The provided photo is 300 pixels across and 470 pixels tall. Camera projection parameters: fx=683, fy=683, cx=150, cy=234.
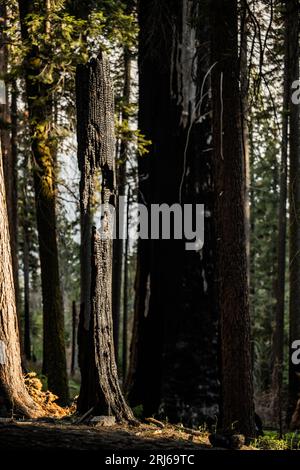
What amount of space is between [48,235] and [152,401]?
3887 millimetres

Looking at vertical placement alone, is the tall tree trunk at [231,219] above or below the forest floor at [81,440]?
above

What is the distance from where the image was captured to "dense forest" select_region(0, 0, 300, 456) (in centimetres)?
757

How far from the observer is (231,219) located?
8.26m

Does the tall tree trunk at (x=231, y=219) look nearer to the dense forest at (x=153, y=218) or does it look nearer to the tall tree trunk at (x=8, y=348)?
the dense forest at (x=153, y=218)

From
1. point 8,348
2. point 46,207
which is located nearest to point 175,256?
point 46,207

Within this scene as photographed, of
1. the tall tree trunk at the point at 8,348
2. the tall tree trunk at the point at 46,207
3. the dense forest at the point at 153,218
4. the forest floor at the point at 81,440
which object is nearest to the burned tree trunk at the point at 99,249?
the dense forest at the point at 153,218

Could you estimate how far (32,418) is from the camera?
25.8 feet

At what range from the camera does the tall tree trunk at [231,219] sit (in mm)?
8242

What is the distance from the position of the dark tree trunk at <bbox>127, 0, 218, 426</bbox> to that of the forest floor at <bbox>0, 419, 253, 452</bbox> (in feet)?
12.4

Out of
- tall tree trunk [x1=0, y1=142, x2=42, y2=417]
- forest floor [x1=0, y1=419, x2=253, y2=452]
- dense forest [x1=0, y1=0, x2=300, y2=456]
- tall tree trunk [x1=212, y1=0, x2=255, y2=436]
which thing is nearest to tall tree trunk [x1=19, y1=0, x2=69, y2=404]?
dense forest [x1=0, y1=0, x2=300, y2=456]

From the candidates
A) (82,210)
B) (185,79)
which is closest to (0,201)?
(82,210)

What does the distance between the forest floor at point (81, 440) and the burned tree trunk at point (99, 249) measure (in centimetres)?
71

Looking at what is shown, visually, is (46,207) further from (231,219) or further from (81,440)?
(81,440)

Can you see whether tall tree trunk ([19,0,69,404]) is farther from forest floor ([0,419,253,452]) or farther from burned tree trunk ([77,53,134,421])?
forest floor ([0,419,253,452])
